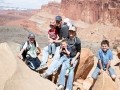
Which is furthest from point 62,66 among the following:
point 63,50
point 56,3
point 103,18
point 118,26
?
point 56,3

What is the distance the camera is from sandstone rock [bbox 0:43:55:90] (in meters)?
6.88

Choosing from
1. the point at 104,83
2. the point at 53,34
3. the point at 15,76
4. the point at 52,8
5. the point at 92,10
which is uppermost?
the point at 53,34

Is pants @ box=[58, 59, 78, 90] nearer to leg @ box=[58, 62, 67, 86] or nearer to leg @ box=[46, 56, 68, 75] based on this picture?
leg @ box=[58, 62, 67, 86]

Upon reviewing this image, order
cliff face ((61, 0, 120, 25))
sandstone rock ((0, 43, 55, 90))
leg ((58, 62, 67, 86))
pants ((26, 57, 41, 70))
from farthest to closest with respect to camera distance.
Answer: cliff face ((61, 0, 120, 25))
pants ((26, 57, 41, 70))
leg ((58, 62, 67, 86))
sandstone rock ((0, 43, 55, 90))

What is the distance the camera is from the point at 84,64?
913cm

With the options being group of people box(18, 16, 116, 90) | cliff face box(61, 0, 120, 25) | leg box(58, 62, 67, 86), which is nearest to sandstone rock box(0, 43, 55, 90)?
leg box(58, 62, 67, 86)

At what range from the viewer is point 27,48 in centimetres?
898

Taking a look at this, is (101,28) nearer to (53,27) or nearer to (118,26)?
(118,26)

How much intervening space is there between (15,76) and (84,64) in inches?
100

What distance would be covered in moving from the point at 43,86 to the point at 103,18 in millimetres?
59110

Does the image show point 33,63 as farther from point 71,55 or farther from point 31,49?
point 71,55

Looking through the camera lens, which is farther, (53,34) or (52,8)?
(52,8)

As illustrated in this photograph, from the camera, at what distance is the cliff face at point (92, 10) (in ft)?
207

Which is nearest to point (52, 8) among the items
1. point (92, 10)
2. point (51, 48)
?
point (92, 10)
